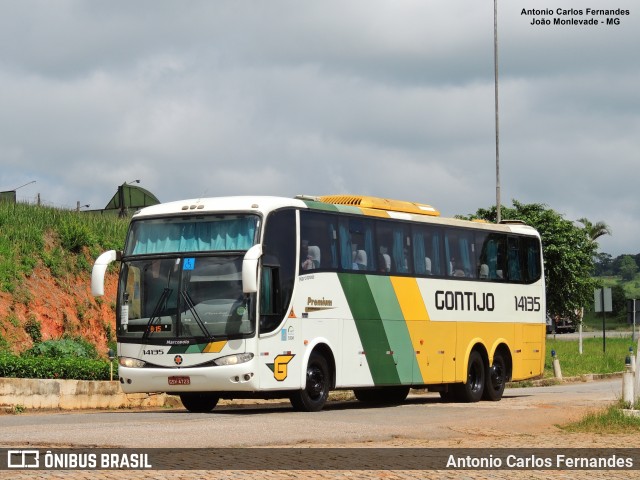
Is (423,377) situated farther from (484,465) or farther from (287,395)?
(484,465)

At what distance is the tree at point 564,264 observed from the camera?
66250mm

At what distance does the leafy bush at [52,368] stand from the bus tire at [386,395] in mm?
5382

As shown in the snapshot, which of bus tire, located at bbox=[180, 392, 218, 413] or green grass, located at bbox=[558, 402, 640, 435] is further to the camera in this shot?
bus tire, located at bbox=[180, 392, 218, 413]

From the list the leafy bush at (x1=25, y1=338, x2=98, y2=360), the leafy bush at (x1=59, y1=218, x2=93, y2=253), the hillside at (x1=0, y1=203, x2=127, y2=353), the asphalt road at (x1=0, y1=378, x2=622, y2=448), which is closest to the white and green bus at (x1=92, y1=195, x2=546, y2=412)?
the asphalt road at (x1=0, y1=378, x2=622, y2=448)

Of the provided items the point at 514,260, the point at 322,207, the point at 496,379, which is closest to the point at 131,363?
the point at 322,207

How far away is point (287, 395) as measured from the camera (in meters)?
21.2

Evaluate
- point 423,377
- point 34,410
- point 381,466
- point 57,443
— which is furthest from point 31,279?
point 381,466

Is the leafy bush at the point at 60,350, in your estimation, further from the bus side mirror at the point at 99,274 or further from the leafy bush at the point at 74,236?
the bus side mirror at the point at 99,274

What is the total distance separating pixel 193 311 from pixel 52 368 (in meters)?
6.55

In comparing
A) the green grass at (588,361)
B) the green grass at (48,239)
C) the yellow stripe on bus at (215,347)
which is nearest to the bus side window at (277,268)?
the yellow stripe on bus at (215,347)

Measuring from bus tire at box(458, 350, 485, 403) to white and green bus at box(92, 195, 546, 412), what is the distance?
70 millimetres

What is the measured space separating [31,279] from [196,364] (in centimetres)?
1671

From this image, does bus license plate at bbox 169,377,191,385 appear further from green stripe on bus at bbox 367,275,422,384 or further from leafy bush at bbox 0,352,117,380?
leafy bush at bbox 0,352,117,380

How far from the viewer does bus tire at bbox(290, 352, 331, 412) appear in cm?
2092
